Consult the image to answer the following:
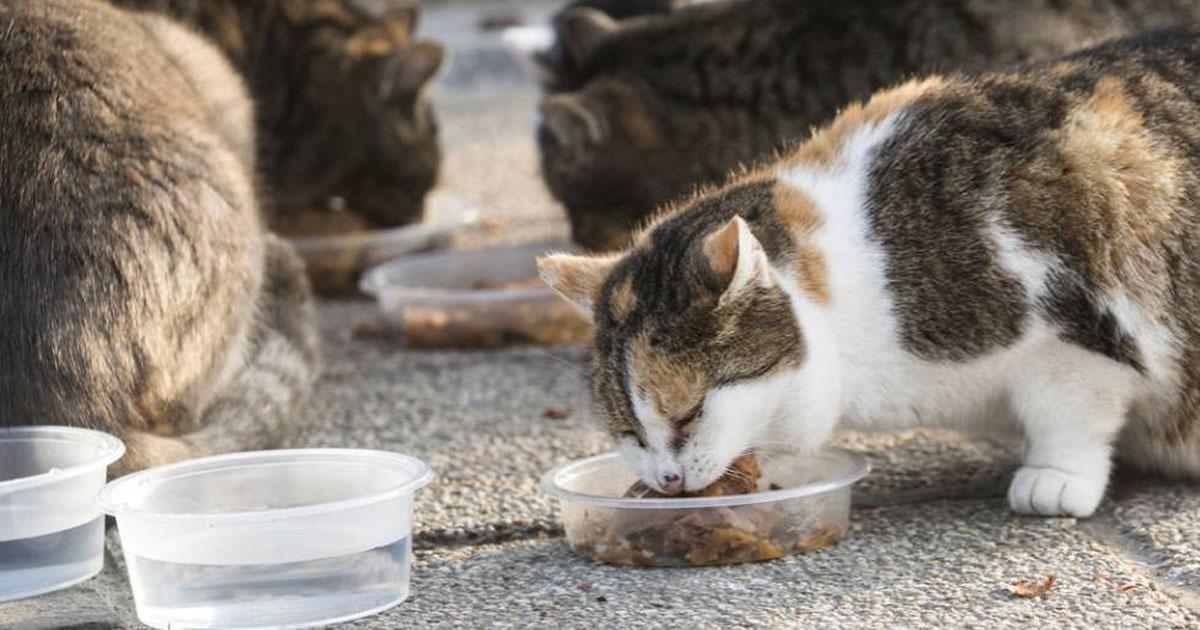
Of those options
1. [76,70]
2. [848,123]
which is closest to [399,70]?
[76,70]

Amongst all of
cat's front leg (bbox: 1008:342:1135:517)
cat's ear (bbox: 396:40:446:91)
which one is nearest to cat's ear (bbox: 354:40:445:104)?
cat's ear (bbox: 396:40:446:91)

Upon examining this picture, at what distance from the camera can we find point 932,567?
2.93 metres

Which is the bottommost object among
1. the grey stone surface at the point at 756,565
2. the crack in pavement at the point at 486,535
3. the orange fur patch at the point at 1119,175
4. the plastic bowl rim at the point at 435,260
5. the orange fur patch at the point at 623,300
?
the crack in pavement at the point at 486,535

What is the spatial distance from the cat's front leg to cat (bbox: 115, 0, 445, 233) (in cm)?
325

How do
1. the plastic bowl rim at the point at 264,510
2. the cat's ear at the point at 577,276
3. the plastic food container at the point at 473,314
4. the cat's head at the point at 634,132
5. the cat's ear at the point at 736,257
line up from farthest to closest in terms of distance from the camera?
the cat's head at the point at 634,132 → the plastic food container at the point at 473,314 → the cat's ear at the point at 577,276 → the cat's ear at the point at 736,257 → the plastic bowl rim at the point at 264,510

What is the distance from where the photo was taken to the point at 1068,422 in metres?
3.17

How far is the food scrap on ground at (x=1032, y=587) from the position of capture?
2.75m

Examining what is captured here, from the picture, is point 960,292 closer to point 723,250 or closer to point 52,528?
point 723,250

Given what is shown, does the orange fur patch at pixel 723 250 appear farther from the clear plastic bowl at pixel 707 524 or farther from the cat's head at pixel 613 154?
the cat's head at pixel 613 154

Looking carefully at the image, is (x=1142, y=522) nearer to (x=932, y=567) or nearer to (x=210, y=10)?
(x=932, y=567)

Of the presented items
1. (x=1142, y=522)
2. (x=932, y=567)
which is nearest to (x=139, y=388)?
(x=932, y=567)

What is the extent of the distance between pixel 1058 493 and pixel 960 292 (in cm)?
44

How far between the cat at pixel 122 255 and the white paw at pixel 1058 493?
173 cm

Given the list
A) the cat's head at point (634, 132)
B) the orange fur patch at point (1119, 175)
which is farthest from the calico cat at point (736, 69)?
the orange fur patch at point (1119, 175)
